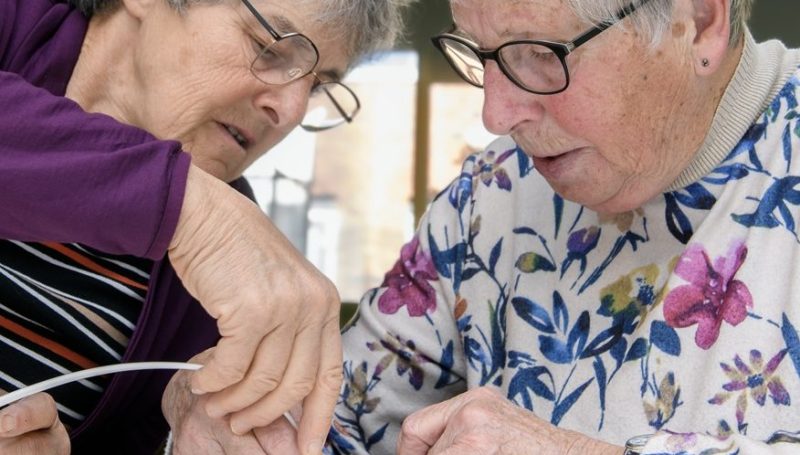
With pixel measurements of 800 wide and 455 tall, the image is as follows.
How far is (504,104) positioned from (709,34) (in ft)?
0.88

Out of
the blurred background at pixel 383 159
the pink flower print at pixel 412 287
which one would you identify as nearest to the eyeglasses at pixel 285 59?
the pink flower print at pixel 412 287

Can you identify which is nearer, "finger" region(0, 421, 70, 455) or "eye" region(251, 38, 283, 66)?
"finger" region(0, 421, 70, 455)

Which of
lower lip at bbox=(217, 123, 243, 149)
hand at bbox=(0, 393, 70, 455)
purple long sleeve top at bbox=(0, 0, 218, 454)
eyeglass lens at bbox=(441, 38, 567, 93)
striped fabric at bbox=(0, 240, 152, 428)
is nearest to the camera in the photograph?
purple long sleeve top at bbox=(0, 0, 218, 454)

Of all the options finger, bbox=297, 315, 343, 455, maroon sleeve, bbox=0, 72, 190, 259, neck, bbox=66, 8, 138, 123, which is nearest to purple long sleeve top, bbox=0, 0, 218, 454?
maroon sleeve, bbox=0, 72, 190, 259

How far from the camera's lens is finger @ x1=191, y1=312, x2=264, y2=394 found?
1136 millimetres

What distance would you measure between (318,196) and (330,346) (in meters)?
5.28

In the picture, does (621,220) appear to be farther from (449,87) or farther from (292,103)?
(449,87)

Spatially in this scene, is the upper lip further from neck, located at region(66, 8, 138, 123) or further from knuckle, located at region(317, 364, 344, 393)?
knuckle, located at region(317, 364, 344, 393)

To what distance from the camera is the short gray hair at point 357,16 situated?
5.23 ft

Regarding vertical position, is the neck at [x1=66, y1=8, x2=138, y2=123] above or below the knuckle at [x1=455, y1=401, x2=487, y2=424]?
above

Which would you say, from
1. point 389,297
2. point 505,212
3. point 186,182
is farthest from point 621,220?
point 186,182

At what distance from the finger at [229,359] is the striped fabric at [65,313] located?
1.39ft

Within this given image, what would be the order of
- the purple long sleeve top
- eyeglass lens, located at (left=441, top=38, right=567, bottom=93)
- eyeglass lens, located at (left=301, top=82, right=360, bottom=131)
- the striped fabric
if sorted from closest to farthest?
the purple long sleeve top < eyeglass lens, located at (left=441, top=38, right=567, bottom=93) < the striped fabric < eyeglass lens, located at (left=301, top=82, right=360, bottom=131)

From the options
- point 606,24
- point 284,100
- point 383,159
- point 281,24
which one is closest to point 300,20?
point 281,24
